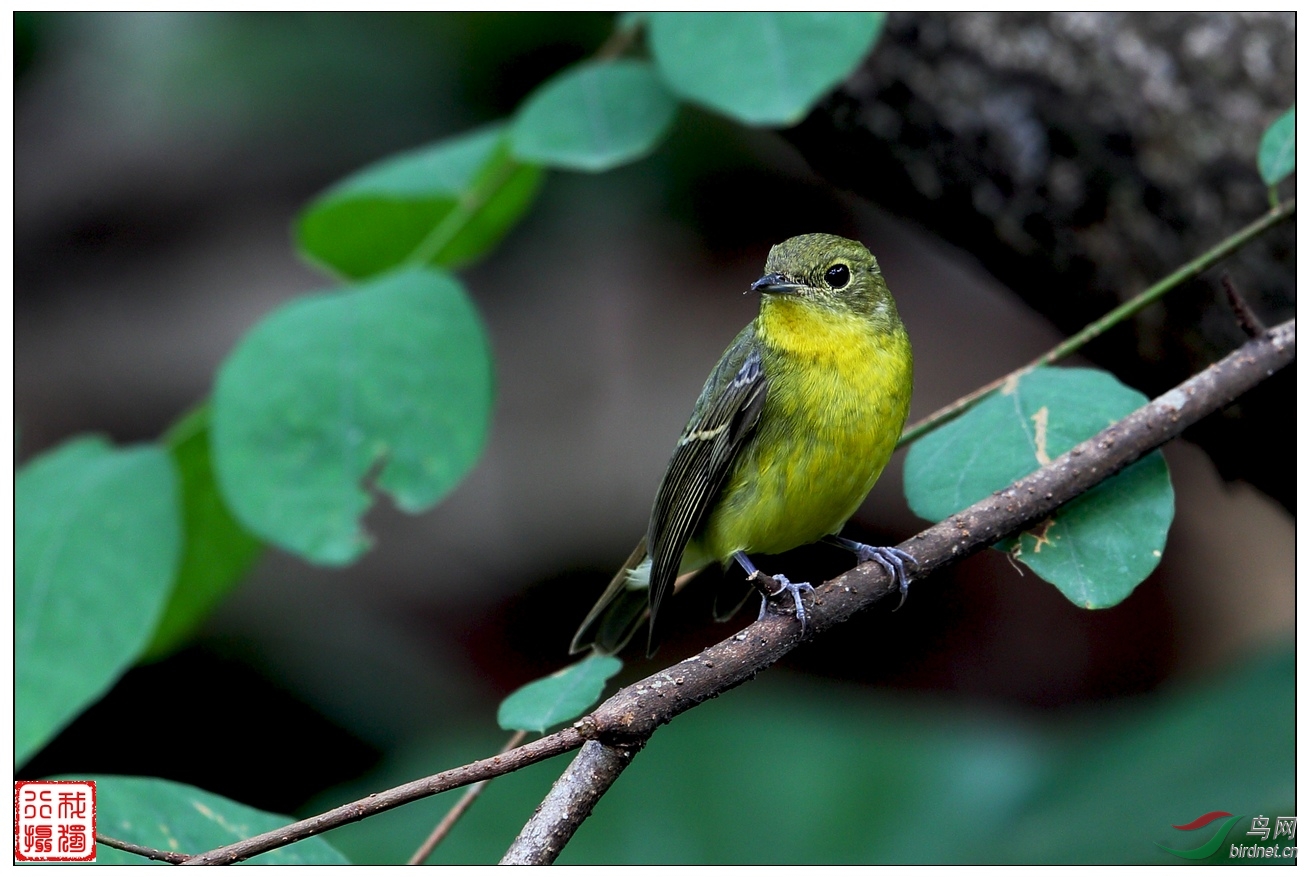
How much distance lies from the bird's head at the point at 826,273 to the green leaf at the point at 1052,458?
1.06ft

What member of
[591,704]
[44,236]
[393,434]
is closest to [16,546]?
[393,434]

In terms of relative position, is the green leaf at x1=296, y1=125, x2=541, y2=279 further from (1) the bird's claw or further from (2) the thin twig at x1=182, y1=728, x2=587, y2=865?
(2) the thin twig at x1=182, y1=728, x2=587, y2=865

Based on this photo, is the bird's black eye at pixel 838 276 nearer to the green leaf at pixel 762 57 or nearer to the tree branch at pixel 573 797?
the green leaf at pixel 762 57

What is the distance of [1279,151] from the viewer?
1972 millimetres

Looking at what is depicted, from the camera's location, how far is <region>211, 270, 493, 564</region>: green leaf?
2.03 metres

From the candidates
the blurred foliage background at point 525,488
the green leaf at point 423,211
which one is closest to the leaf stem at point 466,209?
the green leaf at point 423,211

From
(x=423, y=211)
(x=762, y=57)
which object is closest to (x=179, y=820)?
(x=423, y=211)

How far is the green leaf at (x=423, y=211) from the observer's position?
8.58 feet

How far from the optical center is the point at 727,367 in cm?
221

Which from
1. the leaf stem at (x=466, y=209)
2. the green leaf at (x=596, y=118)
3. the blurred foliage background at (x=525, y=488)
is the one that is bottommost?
the blurred foliage background at (x=525, y=488)

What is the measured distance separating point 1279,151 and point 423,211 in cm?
177

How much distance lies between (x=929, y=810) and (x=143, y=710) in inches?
102

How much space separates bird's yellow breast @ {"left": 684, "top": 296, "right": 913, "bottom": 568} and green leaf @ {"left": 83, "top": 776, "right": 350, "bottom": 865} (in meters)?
0.91

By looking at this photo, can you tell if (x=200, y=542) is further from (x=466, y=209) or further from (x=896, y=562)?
(x=896, y=562)
